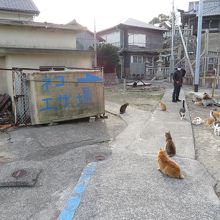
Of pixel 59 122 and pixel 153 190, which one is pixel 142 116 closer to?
pixel 59 122

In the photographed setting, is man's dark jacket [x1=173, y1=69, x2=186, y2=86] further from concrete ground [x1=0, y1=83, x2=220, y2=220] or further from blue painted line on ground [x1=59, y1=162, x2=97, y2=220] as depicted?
blue painted line on ground [x1=59, y1=162, x2=97, y2=220]

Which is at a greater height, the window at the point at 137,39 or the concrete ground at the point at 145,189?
the window at the point at 137,39

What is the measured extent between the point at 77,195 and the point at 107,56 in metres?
24.8

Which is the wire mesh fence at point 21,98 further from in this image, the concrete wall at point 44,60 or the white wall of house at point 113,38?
the white wall of house at point 113,38

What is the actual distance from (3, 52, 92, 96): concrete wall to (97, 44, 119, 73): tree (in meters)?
15.4

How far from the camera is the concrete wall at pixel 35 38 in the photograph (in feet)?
36.6

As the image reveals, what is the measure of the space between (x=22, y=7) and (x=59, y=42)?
495 cm

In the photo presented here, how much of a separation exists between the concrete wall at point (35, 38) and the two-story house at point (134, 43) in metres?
19.6

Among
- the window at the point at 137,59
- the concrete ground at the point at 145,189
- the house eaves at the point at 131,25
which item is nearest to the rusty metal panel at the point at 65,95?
the concrete ground at the point at 145,189

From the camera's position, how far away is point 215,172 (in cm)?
461

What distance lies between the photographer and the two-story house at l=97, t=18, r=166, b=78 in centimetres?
3225

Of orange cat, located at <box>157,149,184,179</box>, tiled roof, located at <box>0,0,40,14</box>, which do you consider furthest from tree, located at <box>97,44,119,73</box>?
orange cat, located at <box>157,149,184,179</box>

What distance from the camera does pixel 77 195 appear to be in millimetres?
3754

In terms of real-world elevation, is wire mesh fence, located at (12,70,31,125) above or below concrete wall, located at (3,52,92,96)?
below
